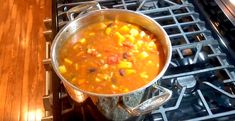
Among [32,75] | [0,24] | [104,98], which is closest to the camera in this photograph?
[104,98]

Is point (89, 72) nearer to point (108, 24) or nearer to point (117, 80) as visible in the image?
point (117, 80)

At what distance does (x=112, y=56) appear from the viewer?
871mm

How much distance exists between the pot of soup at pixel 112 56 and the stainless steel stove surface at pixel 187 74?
61 mm

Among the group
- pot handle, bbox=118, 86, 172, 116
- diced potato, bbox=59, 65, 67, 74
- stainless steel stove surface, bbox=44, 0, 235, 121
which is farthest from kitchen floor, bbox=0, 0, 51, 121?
pot handle, bbox=118, 86, 172, 116

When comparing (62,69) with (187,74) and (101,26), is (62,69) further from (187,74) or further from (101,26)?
(187,74)

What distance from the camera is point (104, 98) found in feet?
2.31

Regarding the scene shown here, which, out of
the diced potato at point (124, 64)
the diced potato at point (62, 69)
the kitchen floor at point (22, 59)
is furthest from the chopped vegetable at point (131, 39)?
the kitchen floor at point (22, 59)

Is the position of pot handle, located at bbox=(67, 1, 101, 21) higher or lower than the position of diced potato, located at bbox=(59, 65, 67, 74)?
higher

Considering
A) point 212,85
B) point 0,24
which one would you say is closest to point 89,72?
point 212,85

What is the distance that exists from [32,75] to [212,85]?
1.24m

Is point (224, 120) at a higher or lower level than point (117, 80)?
lower

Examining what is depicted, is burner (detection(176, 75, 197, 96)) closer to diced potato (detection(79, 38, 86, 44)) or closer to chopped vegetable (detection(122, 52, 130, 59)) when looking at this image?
chopped vegetable (detection(122, 52, 130, 59))

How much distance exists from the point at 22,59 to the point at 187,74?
1.28m

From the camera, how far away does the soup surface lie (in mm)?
803
